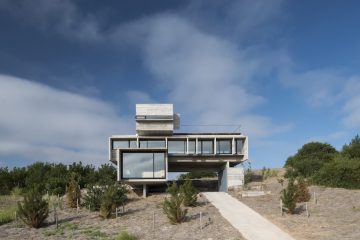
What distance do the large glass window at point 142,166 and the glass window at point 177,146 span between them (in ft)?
12.8

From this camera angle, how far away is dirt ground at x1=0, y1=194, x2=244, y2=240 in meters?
23.0

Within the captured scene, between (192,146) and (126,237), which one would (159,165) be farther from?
(126,237)

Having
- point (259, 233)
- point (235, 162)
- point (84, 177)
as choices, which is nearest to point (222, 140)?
point (235, 162)

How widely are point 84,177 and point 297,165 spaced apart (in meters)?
21.8

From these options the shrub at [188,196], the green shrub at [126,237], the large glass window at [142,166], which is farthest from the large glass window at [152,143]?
the green shrub at [126,237]

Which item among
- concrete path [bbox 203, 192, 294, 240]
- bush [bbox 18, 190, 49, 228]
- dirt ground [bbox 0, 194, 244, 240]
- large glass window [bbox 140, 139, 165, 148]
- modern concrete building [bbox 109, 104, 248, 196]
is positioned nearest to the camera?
concrete path [bbox 203, 192, 294, 240]

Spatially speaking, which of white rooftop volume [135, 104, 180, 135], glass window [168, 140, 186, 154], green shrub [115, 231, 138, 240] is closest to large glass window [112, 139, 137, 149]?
white rooftop volume [135, 104, 180, 135]

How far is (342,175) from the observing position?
3856cm

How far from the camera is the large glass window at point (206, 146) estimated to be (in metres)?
44.1

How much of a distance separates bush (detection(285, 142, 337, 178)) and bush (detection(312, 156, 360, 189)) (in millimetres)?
6842

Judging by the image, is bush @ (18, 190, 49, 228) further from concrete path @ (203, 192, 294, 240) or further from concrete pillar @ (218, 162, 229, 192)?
concrete pillar @ (218, 162, 229, 192)

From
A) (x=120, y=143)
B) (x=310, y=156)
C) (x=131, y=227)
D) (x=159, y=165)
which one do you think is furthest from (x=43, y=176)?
(x=310, y=156)

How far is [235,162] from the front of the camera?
144 ft

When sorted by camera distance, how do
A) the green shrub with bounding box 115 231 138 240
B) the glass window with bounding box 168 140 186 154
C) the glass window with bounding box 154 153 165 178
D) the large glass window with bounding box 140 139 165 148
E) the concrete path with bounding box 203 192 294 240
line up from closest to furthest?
the green shrub with bounding box 115 231 138 240 < the concrete path with bounding box 203 192 294 240 < the glass window with bounding box 154 153 165 178 < the glass window with bounding box 168 140 186 154 < the large glass window with bounding box 140 139 165 148
